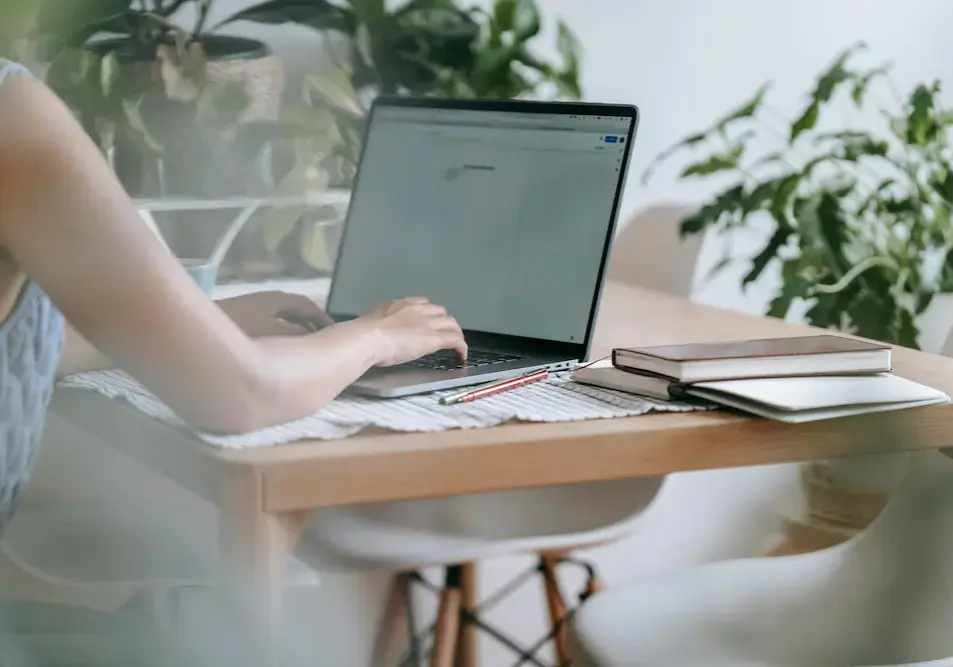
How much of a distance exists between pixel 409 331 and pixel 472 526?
36 cm

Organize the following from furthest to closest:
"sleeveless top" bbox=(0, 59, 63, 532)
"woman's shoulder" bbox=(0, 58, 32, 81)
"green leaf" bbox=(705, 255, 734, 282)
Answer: "green leaf" bbox=(705, 255, 734, 282) → "sleeveless top" bbox=(0, 59, 63, 532) → "woman's shoulder" bbox=(0, 58, 32, 81)

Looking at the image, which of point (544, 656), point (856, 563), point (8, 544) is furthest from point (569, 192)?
point (544, 656)

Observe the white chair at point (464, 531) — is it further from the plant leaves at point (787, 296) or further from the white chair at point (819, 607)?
the plant leaves at point (787, 296)

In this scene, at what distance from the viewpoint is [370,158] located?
959 millimetres

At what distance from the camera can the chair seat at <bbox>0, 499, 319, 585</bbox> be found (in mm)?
707

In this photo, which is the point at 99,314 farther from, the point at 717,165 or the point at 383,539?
the point at 717,165

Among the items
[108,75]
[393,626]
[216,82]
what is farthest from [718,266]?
[108,75]

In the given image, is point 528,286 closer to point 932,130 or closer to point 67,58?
point 67,58

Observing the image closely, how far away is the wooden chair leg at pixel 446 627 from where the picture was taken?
1149mm

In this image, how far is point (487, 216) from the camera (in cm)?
89

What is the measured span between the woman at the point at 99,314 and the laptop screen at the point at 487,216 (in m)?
0.22

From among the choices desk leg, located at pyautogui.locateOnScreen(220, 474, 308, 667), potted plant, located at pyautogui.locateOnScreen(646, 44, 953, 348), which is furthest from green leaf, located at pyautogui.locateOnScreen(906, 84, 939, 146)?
desk leg, located at pyautogui.locateOnScreen(220, 474, 308, 667)

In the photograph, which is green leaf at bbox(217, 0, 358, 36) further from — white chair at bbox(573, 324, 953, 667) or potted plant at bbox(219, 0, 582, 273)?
white chair at bbox(573, 324, 953, 667)

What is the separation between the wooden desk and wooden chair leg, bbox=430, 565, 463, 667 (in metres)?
0.55
